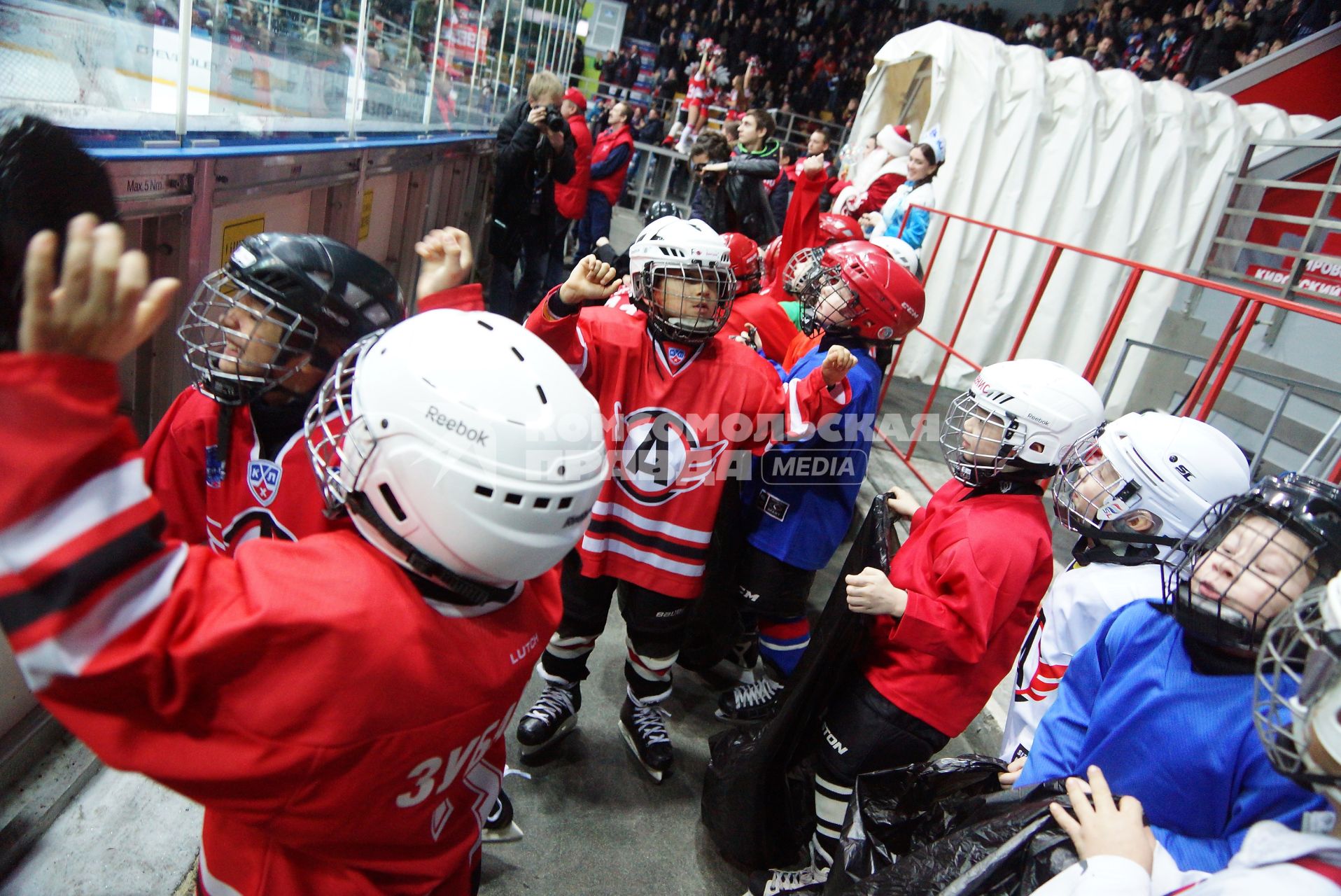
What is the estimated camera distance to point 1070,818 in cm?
117

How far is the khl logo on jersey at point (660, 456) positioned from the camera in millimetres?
2320

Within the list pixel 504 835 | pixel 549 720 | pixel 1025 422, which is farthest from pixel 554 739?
pixel 1025 422

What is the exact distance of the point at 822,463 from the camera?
112 inches

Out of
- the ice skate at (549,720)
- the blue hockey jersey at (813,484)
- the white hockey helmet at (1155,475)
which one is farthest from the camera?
the blue hockey jersey at (813,484)

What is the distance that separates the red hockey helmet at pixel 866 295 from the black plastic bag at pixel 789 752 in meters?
0.80

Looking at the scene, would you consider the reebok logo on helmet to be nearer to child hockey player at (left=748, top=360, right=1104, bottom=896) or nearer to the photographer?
child hockey player at (left=748, top=360, right=1104, bottom=896)

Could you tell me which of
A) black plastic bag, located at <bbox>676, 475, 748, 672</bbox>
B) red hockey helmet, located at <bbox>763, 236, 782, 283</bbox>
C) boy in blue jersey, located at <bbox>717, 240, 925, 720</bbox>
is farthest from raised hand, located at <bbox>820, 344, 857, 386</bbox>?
red hockey helmet, located at <bbox>763, 236, 782, 283</bbox>

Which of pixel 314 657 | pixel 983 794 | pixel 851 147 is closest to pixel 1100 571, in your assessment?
pixel 983 794

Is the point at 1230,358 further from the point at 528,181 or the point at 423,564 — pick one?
the point at 528,181

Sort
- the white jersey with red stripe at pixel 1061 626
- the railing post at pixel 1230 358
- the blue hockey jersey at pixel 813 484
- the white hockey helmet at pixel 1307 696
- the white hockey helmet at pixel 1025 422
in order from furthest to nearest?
the blue hockey jersey at pixel 813 484 → the railing post at pixel 1230 358 → the white hockey helmet at pixel 1025 422 → the white jersey with red stripe at pixel 1061 626 → the white hockey helmet at pixel 1307 696

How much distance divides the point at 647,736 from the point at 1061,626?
1.40 meters

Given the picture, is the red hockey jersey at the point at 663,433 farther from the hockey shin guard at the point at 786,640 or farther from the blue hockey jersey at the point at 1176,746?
the blue hockey jersey at the point at 1176,746

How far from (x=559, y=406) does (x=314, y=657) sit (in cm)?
43

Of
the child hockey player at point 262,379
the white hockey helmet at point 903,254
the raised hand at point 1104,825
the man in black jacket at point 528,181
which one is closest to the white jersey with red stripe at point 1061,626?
the raised hand at point 1104,825
